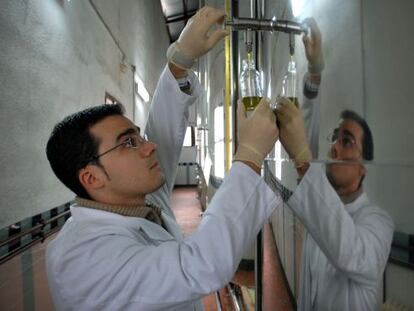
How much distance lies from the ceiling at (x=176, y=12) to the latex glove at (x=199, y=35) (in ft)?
21.9

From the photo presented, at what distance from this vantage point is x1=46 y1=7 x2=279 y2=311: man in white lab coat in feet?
1.75

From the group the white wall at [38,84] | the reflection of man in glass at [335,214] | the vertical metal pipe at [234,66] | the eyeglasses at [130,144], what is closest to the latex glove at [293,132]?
the reflection of man in glass at [335,214]

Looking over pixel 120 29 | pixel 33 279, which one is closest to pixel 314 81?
pixel 33 279

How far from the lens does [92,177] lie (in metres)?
0.74

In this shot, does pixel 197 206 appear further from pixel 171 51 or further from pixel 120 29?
pixel 171 51

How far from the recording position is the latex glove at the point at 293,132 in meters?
0.55

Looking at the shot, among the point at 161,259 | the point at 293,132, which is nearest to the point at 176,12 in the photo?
the point at 293,132

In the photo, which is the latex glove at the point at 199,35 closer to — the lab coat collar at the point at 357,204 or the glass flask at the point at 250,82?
the glass flask at the point at 250,82

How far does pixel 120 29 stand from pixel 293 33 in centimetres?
309

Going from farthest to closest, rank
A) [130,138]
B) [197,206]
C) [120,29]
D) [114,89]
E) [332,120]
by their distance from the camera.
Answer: [197,206]
[120,29]
[114,89]
[130,138]
[332,120]

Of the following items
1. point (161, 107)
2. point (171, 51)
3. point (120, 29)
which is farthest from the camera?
point (120, 29)

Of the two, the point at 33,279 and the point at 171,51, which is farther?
the point at 33,279

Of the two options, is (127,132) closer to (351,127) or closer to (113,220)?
(113,220)

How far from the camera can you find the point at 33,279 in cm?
141
